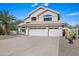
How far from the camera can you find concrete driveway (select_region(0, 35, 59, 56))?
25.4 ft

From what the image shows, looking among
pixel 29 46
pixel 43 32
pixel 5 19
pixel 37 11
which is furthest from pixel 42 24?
pixel 5 19

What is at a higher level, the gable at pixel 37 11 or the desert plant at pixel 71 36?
the gable at pixel 37 11

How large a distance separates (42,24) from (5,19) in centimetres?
120

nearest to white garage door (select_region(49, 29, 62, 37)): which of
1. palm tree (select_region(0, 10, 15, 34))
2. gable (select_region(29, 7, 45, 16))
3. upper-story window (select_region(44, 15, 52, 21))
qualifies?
upper-story window (select_region(44, 15, 52, 21))

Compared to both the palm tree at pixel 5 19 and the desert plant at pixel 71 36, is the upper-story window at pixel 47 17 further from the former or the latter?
the palm tree at pixel 5 19

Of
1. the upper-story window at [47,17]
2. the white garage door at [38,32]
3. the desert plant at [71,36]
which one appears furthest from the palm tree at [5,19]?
the desert plant at [71,36]

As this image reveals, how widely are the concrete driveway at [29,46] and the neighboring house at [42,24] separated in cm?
26

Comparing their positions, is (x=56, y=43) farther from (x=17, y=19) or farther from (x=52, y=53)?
(x=17, y=19)

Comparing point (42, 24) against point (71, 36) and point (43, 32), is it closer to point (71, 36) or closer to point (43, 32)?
point (43, 32)

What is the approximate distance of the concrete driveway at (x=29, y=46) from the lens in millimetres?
7734

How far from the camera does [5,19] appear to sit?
830 cm

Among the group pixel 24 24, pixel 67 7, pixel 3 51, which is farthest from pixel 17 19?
pixel 67 7

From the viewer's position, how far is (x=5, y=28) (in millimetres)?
8133

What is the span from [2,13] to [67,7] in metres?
1.98
